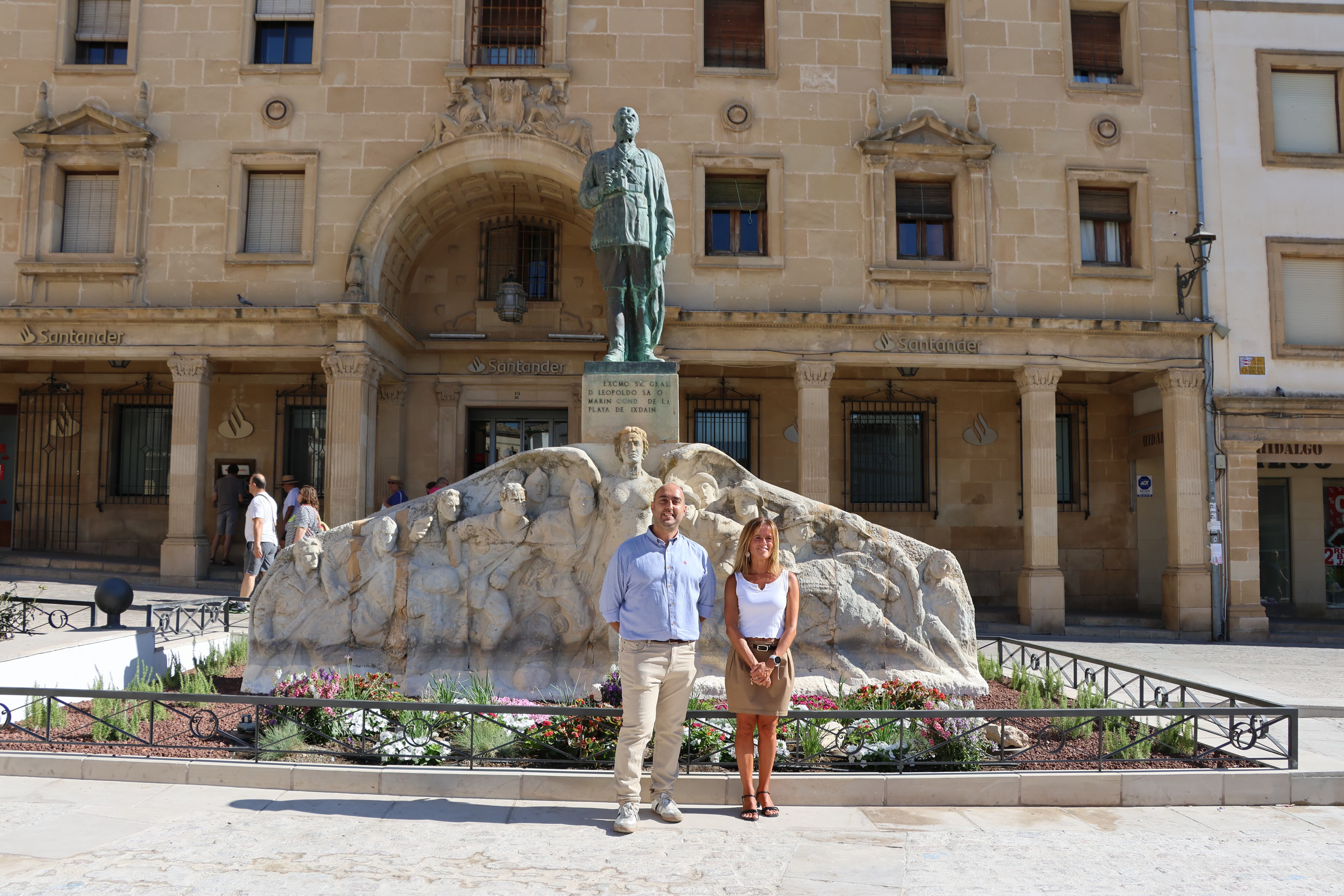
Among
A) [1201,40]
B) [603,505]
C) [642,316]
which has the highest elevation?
[1201,40]

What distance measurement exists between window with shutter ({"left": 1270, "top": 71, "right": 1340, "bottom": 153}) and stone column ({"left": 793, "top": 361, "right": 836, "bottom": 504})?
987 centimetres

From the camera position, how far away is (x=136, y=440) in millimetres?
17891

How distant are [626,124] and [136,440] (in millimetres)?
14317

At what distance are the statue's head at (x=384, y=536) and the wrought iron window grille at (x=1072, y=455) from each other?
1386cm

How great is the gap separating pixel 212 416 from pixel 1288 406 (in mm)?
20019

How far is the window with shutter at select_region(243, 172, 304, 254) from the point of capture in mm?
15844

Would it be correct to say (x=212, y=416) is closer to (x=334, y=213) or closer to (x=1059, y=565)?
(x=334, y=213)

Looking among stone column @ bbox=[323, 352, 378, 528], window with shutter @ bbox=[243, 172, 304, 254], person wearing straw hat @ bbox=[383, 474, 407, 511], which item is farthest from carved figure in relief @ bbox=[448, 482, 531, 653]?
window with shutter @ bbox=[243, 172, 304, 254]

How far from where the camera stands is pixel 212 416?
17594 mm

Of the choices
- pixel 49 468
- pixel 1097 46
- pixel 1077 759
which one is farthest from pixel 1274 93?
pixel 49 468

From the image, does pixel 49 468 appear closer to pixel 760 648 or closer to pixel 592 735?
pixel 592 735

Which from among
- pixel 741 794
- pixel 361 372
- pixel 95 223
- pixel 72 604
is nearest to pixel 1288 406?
pixel 741 794

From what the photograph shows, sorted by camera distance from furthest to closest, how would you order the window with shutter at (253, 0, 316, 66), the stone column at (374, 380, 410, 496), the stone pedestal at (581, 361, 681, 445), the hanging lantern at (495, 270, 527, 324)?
the stone column at (374, 380, 410, 496), the hanging lantern at (495, 270, 527, 324), the window with shutter at (253, 0, 316, 66), the stone pedestal at (581, 361, 681, 445)

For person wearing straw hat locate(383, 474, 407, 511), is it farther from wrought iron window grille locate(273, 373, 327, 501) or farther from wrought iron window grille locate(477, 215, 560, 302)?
wrought iron window grille locate(477, 215, 560, 302)
